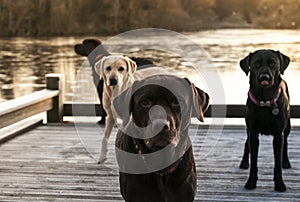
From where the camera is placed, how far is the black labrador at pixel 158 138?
220cm

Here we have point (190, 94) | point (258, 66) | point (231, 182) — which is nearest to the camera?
point (190, 94)

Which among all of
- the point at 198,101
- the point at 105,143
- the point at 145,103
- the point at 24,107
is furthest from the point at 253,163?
the point at 24,107

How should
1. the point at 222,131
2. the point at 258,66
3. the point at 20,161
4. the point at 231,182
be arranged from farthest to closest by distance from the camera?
the point at 222,131, the point at 20,161, the point at 231,182, the point at 258,66

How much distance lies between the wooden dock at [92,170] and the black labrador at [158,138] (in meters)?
1.16

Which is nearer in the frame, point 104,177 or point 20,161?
point 104,177

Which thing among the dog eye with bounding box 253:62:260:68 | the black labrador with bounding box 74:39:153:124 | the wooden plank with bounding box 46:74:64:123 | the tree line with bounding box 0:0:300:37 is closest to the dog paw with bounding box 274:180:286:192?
the dog eye with bounding box 253:62:260:68

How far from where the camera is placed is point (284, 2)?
15359mm

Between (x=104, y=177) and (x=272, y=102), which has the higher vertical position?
(x=272, y=102)

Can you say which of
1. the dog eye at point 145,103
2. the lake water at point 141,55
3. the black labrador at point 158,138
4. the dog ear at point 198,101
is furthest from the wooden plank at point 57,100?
the dog eye at point 145,103

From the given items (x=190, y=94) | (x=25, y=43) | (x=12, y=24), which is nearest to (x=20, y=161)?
(x=190, y=94)

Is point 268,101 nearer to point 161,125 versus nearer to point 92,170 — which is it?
point 92,170

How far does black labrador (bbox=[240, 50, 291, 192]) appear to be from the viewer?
371 cm

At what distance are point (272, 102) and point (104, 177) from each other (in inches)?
57.8

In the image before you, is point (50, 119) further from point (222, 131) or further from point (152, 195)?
point (152, 195)
